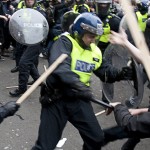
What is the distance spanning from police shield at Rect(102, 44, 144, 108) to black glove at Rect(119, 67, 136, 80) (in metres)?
0.06

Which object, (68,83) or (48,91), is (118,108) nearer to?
(68,83)

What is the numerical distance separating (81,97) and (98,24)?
720 mm

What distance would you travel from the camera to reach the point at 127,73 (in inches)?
158

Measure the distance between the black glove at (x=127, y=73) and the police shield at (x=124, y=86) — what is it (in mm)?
64

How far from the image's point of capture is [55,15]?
9.78 meters

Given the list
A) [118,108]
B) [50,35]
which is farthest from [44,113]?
[50,35]

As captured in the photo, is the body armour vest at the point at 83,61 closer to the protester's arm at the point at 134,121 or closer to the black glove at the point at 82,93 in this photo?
the black glove at the point at 82,93

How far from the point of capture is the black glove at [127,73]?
13.2ft

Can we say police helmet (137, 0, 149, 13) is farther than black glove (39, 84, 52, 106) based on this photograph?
Yes

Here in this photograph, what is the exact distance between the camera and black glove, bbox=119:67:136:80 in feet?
13.2

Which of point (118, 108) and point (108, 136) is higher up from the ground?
point (118, 108)

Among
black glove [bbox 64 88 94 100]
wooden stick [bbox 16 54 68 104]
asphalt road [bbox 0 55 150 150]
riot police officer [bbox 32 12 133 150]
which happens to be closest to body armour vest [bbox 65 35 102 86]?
riot police officer [bbox 32 12 133 150]

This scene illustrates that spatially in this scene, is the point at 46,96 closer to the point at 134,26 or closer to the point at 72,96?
the point at 72,96

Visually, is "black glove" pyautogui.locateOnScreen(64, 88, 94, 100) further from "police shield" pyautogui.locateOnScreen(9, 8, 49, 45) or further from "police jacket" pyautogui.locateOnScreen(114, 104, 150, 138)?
"police shield" pyautogui.locateOnScreen(9, 8, 49, 45)
